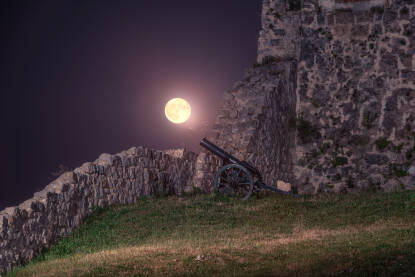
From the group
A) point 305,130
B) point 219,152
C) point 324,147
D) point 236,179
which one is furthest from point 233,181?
point 324,147

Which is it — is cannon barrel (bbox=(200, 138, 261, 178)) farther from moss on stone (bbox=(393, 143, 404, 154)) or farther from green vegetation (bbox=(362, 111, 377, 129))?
moss on stone (bbox=(393, 143, 404, 154))

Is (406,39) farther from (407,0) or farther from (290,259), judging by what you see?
(290,259)

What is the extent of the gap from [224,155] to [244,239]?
17.6 feet

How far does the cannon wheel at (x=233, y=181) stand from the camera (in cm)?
1587

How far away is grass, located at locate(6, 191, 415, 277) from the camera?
8.53 metres

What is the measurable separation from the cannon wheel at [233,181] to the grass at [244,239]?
1.47 feet

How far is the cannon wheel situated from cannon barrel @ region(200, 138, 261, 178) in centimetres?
16

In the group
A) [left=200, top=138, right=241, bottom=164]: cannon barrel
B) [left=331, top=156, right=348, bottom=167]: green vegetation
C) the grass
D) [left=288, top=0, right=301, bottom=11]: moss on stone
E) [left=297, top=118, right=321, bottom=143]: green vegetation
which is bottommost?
the grass

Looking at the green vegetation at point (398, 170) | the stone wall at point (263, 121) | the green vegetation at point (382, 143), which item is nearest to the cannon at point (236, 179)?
the stone wall at point (263, 121)

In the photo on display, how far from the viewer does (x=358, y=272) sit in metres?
7.77

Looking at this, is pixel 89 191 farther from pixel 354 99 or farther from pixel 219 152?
pixel 354 99

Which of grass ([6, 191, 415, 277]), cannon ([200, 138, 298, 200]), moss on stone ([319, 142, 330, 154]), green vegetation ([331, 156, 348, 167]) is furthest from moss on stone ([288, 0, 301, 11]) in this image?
grass ([6, 191, 415, 277])

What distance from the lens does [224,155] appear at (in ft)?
53.0

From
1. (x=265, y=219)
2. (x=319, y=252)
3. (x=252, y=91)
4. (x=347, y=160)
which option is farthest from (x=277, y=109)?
(x=319, y=252)
